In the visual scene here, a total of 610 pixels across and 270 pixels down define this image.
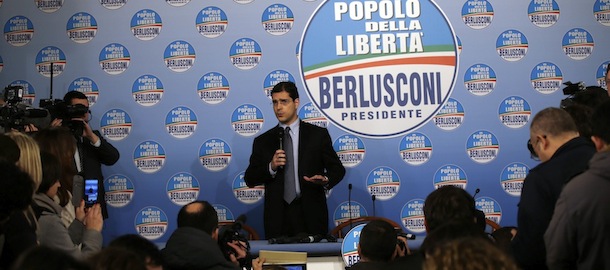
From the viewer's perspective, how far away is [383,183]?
263 inches

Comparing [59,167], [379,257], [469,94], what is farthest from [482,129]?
[59,167]

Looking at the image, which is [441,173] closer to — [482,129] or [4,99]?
[482,129]

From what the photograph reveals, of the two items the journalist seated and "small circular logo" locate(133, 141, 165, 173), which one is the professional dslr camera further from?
the journalist seated

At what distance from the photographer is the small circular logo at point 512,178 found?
22.0 ft

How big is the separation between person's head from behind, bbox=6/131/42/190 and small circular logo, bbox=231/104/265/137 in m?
3.38

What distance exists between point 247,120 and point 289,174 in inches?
35.2

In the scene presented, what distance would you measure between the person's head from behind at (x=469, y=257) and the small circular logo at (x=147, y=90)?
5030 mm

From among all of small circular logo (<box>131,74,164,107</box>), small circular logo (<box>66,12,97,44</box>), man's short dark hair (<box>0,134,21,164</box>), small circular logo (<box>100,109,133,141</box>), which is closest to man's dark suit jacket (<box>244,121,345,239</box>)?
small circular logo (<box>131,74,164,107</box>)

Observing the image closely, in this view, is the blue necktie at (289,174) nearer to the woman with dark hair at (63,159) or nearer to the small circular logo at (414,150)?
the small circular logo at (414,150)

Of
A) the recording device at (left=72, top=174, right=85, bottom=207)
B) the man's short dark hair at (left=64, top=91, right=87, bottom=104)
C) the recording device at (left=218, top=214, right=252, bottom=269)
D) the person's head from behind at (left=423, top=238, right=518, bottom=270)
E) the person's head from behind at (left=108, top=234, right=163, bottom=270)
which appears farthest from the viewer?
the man's short dark hair at (left=64, top=91, right=87, bottom=104)

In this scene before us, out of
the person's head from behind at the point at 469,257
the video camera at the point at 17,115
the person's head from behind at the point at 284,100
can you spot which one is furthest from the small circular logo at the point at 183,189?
the person's head from behind at the point at 469,257

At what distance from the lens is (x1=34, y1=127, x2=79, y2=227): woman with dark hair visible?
376cm

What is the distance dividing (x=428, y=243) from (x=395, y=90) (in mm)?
4235

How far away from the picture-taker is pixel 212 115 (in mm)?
6750
